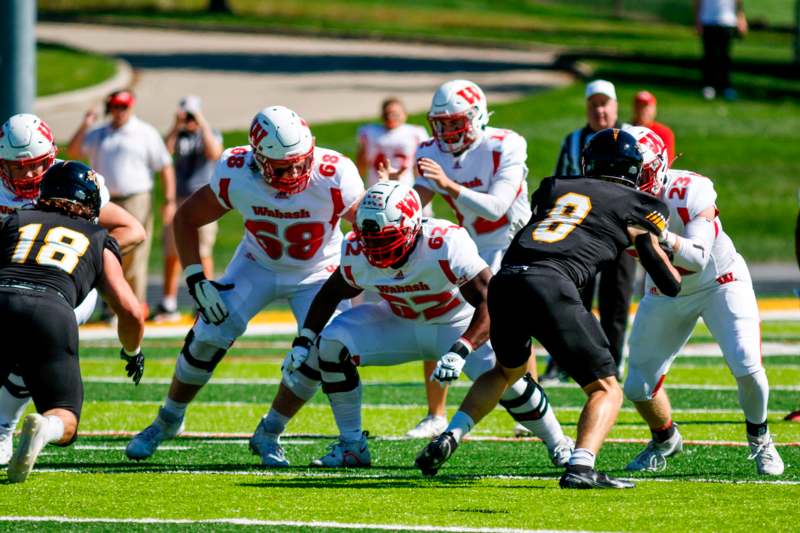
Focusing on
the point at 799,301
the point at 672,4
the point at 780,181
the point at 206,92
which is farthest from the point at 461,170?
the point at 672,4

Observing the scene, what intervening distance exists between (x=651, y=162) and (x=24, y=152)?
9.71 feet

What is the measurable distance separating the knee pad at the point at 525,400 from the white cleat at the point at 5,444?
7.59 feet

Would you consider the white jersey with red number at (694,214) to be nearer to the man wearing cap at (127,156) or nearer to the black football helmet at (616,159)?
the black football helmet at (616,159)

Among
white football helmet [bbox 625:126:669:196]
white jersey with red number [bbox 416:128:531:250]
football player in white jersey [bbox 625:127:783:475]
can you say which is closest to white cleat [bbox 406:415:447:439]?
white jersey with red number [bbox 416:128:531:250]

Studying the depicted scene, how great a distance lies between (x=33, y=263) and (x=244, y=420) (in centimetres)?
292

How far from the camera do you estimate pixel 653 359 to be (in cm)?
735

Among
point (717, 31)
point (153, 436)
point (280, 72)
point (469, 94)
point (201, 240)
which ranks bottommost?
point (280, 72)

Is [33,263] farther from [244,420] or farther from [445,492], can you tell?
[244,420]

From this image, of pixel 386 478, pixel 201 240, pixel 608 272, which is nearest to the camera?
pixel 386 478

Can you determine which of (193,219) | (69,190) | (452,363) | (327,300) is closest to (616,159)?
(452,363)

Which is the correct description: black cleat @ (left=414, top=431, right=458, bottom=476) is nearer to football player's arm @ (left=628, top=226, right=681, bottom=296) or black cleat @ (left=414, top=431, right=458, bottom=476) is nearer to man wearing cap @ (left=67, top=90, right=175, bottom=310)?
football player's arm @ (left=628, top=226, right=681, bottom=296)

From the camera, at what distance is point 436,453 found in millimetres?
6598

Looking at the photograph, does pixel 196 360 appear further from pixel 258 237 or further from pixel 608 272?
pixel 608 272

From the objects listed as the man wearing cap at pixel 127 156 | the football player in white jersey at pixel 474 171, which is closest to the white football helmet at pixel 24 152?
the football player in white jersey at pixel 474 171
